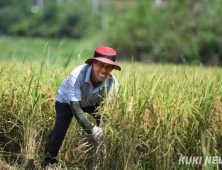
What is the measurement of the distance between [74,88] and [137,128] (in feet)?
2.24

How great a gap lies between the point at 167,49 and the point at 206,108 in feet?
61.6

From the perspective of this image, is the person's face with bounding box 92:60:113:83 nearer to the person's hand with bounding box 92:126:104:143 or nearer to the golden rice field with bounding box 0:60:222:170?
the golden rice field with bounding box 0:60:222:170

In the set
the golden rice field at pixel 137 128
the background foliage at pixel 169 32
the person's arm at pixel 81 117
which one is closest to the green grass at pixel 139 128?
the golden rice field at pixel 137 128

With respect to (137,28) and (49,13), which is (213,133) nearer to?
(137,28)

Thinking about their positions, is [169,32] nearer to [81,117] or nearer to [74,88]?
[74,88]

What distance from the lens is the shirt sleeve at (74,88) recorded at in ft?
13.4

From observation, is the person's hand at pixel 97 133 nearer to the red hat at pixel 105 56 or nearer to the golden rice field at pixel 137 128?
the golden rice field at pixel 137 128

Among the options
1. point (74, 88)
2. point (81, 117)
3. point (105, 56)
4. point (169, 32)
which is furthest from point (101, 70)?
point (169, 32)

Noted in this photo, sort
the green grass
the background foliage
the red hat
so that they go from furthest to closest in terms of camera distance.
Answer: the background foliage, the red hat, the green grass

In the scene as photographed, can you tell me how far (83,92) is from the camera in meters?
4.28

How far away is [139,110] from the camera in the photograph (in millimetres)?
3918

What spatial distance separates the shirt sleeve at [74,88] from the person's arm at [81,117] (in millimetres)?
47

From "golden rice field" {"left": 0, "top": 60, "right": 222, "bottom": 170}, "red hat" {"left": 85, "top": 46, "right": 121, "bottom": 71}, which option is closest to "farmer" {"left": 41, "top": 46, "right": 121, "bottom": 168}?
"red hat" {"left": 85, "top": 46, "right": 121, "bottom": 71}

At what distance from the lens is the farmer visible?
409 centimetres
